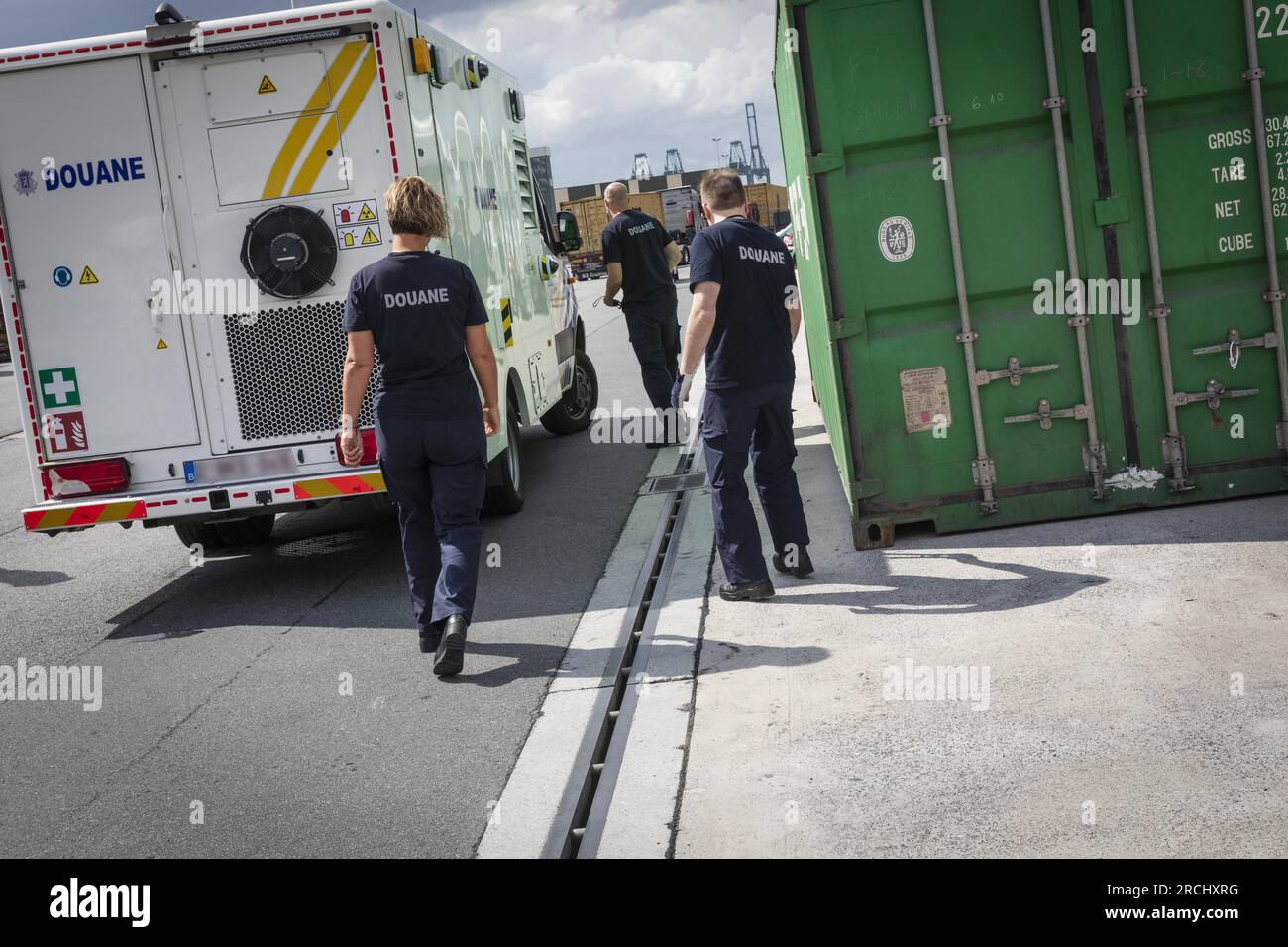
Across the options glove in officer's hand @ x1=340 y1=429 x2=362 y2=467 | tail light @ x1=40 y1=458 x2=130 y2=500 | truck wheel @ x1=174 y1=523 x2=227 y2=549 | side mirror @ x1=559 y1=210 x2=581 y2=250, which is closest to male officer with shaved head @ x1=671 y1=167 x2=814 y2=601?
glove in officer's hand @ x1=340 y1=429 x2=362 y2=467

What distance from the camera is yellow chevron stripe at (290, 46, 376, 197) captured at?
7219mm

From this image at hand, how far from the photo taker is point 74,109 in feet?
23.9

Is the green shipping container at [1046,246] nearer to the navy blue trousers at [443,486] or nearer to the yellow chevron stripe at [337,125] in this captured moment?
the navy blue trousers at [443,486]

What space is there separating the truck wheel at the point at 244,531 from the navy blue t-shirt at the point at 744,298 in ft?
13.9

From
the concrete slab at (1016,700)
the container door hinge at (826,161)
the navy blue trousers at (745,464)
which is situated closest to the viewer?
the concrete slab at (1016,700)

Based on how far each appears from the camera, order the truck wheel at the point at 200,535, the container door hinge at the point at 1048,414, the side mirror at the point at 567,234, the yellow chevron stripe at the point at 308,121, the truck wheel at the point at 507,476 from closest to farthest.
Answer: the container door hinge at the point at 1048,414 < the yellow chevron stripe at the point at 308,121 < the truck wheel at the point at 507,476 < the truck wheel at the point at 200,535 < the side mirror at the point at 567,234

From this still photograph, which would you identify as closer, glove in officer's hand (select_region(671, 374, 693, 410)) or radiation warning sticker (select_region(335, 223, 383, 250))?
glove in officer's hand (select_region(671, 374, 693, 410))

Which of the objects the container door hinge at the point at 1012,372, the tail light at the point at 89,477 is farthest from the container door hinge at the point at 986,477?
the tail light at the point at 89,477

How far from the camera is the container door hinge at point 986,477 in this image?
6801 mm

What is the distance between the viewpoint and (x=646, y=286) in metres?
10.6

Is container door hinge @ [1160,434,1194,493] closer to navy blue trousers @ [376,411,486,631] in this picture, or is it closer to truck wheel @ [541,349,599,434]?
navy blue trousers @ [376,411,486,631]

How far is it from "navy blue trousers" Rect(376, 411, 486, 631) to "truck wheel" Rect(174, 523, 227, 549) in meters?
3.45

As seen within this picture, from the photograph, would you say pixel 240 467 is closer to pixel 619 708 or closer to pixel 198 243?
pixel 198 243

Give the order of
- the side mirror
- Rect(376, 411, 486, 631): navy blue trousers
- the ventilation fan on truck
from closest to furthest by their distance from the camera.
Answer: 1. Rect(376, 411, 486, 631): navy blue trousers
2. the ventilation fan on truck
3. the side mirror
